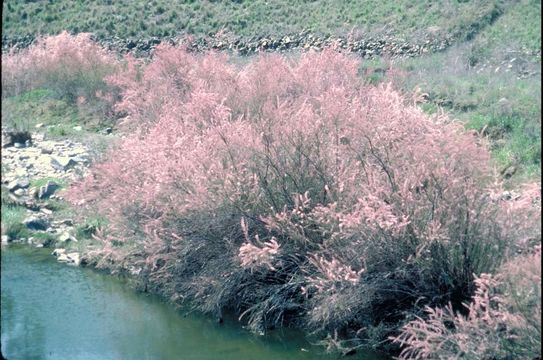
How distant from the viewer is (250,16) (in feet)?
120

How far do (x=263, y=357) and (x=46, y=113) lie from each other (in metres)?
10.3

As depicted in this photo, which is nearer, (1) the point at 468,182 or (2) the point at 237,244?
(1) the point at 468,182

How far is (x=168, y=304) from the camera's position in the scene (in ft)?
47.6

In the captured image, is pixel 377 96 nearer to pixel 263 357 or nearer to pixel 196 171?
pixel 196 171

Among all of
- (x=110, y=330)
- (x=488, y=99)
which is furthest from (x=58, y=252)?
(x=488, y=99)

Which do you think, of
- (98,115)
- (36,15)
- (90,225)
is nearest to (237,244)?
(90,225)

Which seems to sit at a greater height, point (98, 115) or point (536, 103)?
point (536, 103)

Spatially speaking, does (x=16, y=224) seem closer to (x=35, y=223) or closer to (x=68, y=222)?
(x=35, y=223)

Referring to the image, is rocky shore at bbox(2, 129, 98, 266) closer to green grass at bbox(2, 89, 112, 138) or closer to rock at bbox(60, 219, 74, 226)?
rock at bbox(60, 219, 74, 226)

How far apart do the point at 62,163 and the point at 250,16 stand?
18.5 metres

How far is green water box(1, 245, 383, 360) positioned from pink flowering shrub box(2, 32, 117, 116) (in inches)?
174

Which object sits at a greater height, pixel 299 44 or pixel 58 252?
pixel 299 44

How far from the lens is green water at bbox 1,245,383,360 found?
493 inches

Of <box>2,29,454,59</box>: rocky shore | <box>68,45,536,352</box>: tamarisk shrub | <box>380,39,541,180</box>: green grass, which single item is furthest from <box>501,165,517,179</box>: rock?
<box>2,29,454,59</box>: rocky shore
